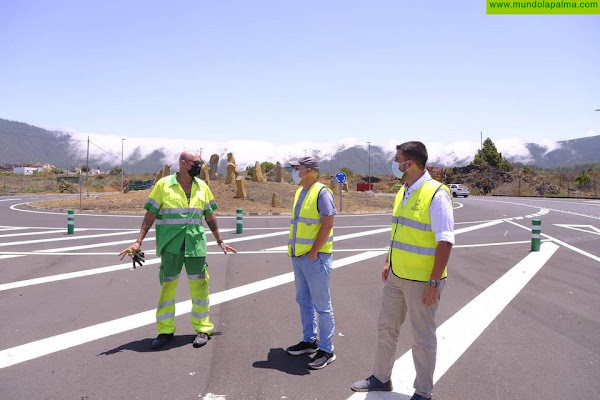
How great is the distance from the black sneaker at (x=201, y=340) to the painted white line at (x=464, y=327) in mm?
1774

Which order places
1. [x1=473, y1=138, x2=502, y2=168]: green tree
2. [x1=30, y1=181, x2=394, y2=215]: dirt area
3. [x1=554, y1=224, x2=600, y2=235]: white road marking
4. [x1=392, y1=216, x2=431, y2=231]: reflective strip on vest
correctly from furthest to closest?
[x1=473, y1=138, x2=502, y2=168]: green tree, [x1=30, y1=181, x2=394, y2=215]: dirt area, [x1=554, y1=224, x2=600, y2=235]: white road marking, [x1=392, y1=216, x2=431, y2=231]: reflective strip on vest

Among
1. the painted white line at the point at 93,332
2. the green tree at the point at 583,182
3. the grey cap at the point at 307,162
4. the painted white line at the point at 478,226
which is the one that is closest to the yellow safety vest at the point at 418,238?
the grey cap at the point at 307,162

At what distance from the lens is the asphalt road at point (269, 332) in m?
4.05

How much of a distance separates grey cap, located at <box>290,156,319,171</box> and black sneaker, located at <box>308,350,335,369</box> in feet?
5.66

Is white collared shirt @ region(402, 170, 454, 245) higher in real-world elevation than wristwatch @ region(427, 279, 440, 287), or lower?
higher

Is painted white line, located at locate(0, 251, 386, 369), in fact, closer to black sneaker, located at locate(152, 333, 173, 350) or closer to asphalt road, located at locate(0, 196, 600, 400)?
asphalt road, located at locate(0, 196, 600, 400)

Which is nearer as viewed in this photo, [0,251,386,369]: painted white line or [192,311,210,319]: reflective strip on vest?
[0,251,386,369]: painted white line

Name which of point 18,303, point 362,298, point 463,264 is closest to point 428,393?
point 362,298

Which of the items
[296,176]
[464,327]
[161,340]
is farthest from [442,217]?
[161,340]

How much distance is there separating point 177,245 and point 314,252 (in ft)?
4.92

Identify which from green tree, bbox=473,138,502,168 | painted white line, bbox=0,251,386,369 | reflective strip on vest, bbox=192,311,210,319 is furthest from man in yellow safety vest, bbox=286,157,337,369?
green tree, bbox=473,138,502,168

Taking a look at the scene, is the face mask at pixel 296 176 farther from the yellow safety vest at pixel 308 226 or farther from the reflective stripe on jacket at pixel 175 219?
the reflective stripe on jacket at pixel 175 219

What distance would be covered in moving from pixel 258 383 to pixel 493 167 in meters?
75.9

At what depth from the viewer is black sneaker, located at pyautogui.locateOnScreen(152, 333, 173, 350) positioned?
490cm
